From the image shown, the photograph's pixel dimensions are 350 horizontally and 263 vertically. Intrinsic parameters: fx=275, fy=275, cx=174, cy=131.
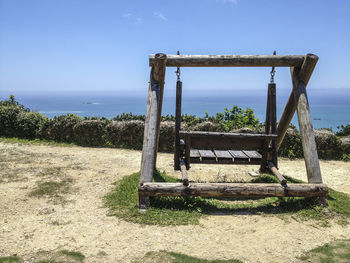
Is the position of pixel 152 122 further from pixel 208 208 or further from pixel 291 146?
pixel 291 146

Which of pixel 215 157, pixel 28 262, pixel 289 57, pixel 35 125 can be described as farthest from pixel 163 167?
pixel 35 125

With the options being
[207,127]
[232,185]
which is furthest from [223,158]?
[207,127]

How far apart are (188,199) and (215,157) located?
1752 millimetres

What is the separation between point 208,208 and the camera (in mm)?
6035

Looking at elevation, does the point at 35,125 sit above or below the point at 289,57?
below

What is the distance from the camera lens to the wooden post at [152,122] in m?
6.00

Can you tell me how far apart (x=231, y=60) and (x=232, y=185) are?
3.07 m

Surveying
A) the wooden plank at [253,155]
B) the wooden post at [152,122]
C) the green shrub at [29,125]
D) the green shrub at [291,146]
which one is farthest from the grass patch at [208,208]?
the green shrub at [29,125]

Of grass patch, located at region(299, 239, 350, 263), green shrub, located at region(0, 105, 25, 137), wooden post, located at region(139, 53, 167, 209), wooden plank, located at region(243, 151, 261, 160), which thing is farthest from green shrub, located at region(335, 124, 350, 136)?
→ green shrub, located at region(0, 105, 25, 137)

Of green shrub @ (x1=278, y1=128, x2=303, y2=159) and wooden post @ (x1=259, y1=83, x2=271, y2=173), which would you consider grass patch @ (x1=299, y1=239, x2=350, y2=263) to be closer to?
wooden post @ (x1=259, y1=83, x2=271, y2=173)

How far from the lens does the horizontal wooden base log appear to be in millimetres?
5707

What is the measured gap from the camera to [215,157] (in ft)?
24.4

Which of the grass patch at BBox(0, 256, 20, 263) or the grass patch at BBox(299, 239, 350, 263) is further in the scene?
the grass patch at BBox(299, 239, 350, 263)

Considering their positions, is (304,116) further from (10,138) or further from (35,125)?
(10,138)
